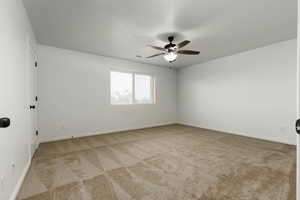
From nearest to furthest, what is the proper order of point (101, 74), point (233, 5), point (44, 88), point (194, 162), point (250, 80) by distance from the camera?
1. point (233, 5)
2. point (194, 162)
3. point (44, 88)
4. point (250, 80)
5. point (101, 74)

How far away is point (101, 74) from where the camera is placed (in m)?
→ 4.39

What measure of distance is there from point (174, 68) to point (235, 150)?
425cm

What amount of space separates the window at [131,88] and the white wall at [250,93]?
180 cm

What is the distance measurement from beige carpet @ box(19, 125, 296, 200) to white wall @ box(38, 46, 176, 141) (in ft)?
2.34

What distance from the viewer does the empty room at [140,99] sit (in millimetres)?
1652

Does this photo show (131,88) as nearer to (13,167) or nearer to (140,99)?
(140,99)

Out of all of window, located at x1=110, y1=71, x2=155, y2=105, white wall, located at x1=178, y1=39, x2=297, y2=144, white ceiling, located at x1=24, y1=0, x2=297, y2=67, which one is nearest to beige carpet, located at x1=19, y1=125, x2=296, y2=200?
white wall, located at x1=178, y1=39, x2=297, y2=144

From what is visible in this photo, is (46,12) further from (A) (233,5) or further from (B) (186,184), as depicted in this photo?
(B) (186,184)

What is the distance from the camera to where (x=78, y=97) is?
13.1 ft

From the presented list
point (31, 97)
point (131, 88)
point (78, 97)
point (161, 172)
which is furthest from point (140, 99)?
point (161, 172)

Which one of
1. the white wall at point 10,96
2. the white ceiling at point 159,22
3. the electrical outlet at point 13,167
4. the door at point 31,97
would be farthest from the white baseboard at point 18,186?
the white ceiling at point 159,22

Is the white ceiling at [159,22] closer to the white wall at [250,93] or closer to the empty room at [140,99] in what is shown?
the empty room at [140,99]

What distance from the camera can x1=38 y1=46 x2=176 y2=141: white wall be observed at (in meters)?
3.55

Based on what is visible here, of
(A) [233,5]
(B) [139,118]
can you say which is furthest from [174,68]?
(A) [233,5]
